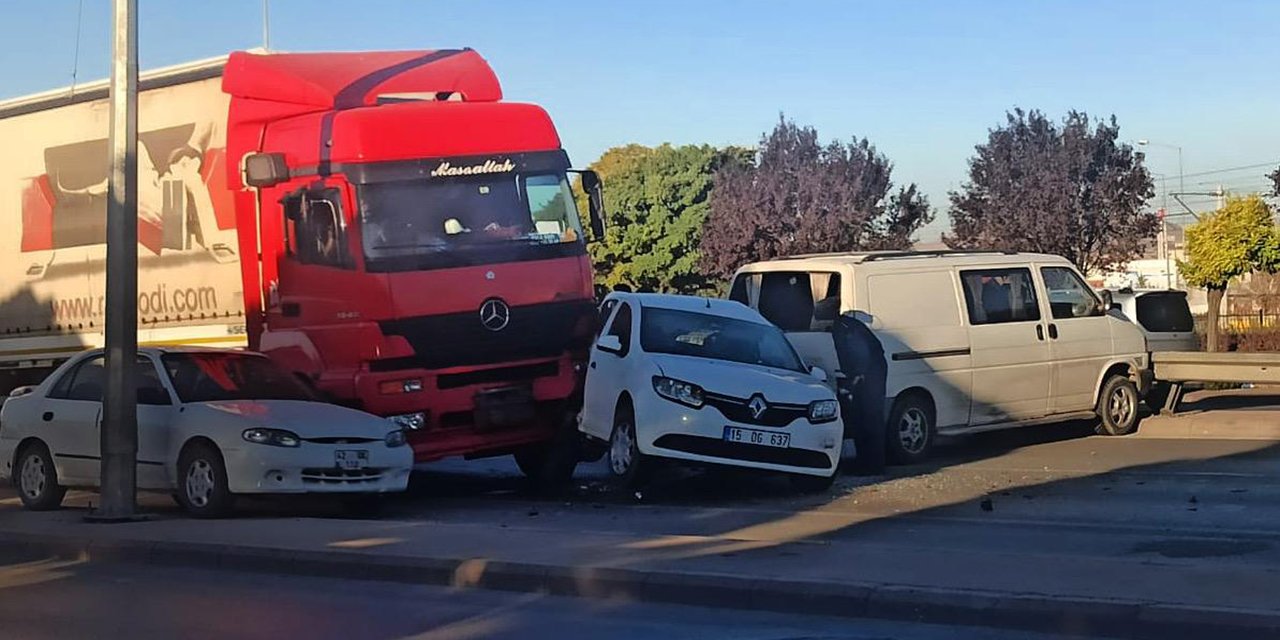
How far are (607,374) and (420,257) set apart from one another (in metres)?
2.01

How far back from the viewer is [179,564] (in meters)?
11.4

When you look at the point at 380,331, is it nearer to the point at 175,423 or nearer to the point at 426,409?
the point at 426,409

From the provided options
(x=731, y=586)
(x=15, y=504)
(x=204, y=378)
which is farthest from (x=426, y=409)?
(x=731, y=586)

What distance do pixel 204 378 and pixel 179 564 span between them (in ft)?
10.4

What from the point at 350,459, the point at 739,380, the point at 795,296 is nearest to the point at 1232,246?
the point at 795,296

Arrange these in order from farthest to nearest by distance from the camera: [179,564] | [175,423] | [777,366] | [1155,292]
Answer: [1155,292] < [777,366] < [175,423] < [179,564]

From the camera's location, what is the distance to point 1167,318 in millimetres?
22234

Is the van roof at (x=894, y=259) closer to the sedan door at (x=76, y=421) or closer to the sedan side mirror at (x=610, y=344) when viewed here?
the sedan side mirror at (x=610, y=344)

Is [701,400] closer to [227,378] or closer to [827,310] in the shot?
[827,310]

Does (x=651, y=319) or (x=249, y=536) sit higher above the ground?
(x=651, y=319)

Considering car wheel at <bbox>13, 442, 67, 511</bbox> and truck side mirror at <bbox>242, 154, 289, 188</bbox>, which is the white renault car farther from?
car wheel at <bbox>13, 442, 67, 511</bbox>

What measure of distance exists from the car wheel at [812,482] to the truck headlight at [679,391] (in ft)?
4.15

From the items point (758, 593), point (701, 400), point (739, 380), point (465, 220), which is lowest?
point (758, 593)

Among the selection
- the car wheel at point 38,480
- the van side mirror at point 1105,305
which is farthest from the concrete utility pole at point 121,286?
the van side mirror at point 1105,305
